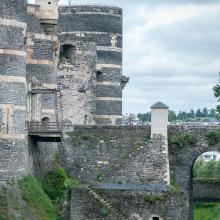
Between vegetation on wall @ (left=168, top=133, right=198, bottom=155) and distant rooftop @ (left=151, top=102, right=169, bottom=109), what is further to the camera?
vegetation on wall @ (left=168, top=133, right=198, bottom=155)

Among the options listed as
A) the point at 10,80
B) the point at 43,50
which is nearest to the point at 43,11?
the point at 43,50

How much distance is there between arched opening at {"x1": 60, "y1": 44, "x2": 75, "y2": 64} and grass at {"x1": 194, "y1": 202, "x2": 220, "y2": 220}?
13.9 meters

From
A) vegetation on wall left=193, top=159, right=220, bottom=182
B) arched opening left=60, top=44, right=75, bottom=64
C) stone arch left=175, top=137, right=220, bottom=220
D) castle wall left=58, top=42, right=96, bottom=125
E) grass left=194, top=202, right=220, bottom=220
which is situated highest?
arched opening left=60, top=44, right=75, bottom=64

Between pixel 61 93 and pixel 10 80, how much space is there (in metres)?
13.1

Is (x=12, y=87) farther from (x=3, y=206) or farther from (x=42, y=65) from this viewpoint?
(x=42, y=65)

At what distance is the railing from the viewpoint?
48.8m

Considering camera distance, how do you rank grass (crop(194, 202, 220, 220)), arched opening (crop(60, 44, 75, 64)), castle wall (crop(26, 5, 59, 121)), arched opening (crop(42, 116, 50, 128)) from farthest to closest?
grass (crop(194, 202, 220, 220)), arched opening (crop(60, 44, 75, 64)), castle wall (crop(26, 5, 59, 121)), arched opening (crop(42, 116, 50, 128))

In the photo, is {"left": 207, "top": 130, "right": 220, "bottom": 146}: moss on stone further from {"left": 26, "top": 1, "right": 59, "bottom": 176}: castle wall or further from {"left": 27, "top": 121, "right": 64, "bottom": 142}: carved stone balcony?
{"left": 26, "top": 1, "right": 59, "bottom": 176}: castle wall

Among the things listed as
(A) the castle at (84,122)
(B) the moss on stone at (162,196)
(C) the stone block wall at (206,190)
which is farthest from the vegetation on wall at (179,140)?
(C) the stone block wall at (206,190)

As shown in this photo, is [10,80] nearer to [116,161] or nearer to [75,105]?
[116,161]

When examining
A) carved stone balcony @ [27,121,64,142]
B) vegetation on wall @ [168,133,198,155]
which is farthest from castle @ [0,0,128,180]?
vegetation on wall @ [168,133,198,155]

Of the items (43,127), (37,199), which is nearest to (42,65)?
(43,127)

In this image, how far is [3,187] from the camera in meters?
43.6

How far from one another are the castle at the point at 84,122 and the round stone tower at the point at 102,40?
0.24ft
